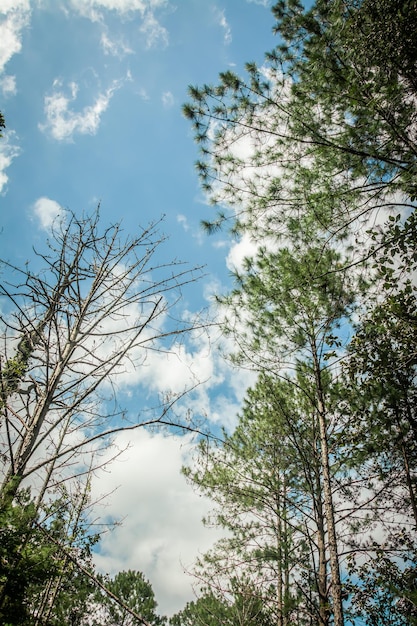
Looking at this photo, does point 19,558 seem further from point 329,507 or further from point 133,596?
point 133,596

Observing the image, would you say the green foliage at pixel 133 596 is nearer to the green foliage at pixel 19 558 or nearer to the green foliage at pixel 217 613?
the green foliage at pixel 217 613

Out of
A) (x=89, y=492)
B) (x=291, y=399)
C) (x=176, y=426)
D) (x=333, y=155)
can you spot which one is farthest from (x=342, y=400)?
(x=89, y=492)

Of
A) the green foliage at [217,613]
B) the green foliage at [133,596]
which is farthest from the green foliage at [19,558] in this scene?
the green foliage at [133,596]

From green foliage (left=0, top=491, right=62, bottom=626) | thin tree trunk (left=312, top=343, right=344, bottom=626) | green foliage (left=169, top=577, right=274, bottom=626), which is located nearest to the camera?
green foliage (left=0, top=491, right=62, bottom=626)

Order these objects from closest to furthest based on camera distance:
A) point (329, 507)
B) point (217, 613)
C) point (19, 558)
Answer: point (19, 558)
point (329, 507)
point (217, 613)

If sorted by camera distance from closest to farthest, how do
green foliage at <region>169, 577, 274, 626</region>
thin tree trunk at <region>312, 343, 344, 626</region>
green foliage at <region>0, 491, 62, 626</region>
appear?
green foliage at <region>0, 491, 62, 626</region> → thin tree trunk at <region>312, 343, 344, 626</region> → green foliage at <region>169, 577, 274, 626</region>

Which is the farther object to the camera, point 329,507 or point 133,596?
point 133,596

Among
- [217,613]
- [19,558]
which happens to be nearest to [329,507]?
[19,558]

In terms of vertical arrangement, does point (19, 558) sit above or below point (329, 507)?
below

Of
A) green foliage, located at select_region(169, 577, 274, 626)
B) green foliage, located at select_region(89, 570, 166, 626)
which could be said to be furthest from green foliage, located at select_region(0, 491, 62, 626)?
green foliage, located at select_region(89, 570, 166, 626)

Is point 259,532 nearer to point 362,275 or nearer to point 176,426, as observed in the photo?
point 362,275

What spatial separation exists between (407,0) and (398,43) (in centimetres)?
42

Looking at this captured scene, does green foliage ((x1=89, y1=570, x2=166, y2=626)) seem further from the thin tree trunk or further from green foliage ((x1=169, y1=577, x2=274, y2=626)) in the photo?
the thin tree trunk

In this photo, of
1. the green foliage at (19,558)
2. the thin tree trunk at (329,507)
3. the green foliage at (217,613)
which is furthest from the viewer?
the green foliage at (217,613)
